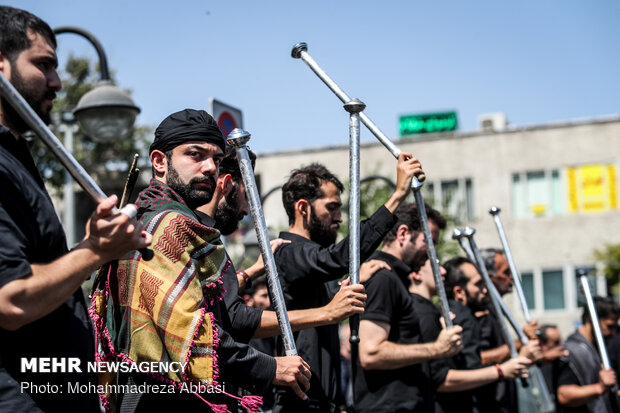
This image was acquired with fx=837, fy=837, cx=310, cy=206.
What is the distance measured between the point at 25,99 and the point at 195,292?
962 mm

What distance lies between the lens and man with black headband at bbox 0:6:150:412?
2.50m

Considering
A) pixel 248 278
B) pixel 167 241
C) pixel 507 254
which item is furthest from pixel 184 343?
pixel 507 254

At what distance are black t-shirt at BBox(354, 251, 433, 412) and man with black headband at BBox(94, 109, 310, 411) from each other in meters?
1.93

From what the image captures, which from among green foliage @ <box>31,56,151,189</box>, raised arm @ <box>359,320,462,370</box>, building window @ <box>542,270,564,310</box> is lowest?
building window @ <box>542,270,564,310</box>

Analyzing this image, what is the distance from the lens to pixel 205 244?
343 centimetres

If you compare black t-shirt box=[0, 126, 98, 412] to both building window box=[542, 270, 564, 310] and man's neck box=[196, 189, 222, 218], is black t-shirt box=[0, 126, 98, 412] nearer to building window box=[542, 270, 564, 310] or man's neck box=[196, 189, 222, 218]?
man's neck box=[196, 189, 222, 218]

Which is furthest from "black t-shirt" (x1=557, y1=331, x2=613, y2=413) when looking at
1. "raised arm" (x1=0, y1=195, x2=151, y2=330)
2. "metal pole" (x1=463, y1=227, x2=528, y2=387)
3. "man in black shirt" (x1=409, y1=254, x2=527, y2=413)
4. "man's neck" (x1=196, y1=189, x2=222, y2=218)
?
"raised arm" (x1=0, y1=195, x2=151, y2=330)

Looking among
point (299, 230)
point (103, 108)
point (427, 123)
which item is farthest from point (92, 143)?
point (299, 230)

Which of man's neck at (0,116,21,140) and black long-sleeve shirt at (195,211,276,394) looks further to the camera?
black long-sleeve shirt at (195,211,276,394)

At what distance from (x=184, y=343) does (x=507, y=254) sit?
15.4ft

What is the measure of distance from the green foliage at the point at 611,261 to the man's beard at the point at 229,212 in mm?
25432

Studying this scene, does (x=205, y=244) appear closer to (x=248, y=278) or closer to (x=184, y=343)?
(x=184, y=343)

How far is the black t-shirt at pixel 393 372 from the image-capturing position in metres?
5.50

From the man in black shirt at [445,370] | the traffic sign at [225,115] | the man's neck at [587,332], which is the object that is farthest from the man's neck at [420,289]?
the man's neck at [587,332]
